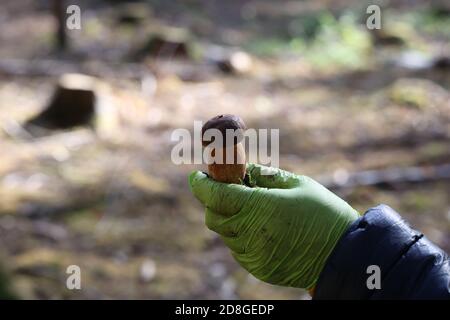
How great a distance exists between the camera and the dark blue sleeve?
1.49 m

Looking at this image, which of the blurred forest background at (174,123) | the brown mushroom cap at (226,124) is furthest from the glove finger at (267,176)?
the blurred forest background at (174,123)

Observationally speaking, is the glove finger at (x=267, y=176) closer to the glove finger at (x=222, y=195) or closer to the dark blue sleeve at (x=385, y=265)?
the glove finger at (x=222, y=195)

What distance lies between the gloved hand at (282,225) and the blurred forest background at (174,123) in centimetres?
213

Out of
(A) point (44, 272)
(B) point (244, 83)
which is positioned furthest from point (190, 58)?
(A) point (44, 272)

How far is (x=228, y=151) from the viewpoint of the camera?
162cm

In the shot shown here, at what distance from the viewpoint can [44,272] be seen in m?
5.18

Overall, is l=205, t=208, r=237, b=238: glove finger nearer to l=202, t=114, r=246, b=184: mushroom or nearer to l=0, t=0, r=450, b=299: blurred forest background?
l=202, t=114, r=246, b=184: mushroom

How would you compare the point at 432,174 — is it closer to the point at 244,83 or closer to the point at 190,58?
the point at 244,83

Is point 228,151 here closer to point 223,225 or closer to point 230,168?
point 230,168

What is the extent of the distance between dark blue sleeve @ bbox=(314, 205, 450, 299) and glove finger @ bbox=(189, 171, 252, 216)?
26 centimetres

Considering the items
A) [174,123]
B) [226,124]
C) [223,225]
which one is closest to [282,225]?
[223,225]

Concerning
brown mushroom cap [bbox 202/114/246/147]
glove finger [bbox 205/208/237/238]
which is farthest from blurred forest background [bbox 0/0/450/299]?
brown mushroom cap [bbox 202/114/246/147]

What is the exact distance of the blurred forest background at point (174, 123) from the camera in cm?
562

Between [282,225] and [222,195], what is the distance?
171mm
